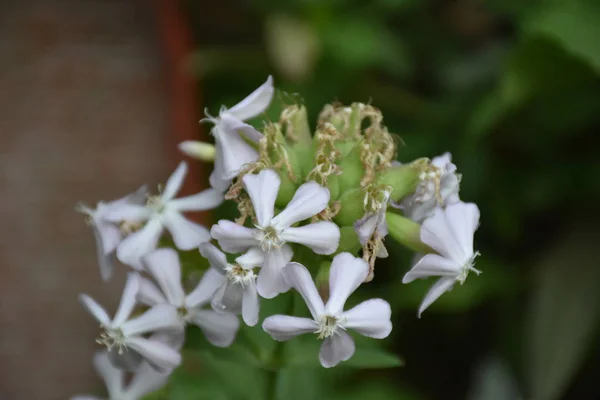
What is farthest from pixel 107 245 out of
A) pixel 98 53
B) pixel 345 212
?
pixel 98 53

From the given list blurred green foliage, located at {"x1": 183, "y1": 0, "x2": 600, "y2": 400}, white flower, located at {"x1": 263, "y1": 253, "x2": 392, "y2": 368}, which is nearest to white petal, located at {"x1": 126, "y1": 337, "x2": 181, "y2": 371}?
white flower, located at {"x1": 263, "y1": 253, "x2": 392, "y2": 368}

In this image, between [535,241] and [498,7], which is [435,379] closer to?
[535,241]

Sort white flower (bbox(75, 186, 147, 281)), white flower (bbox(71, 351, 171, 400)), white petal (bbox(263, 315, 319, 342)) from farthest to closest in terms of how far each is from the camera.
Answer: white flower (bbox(71, 351, 171, 400)) < white flower (bbox(75, 186, 147, 281)) < white petal (bbox(263, 315, 319, 342))

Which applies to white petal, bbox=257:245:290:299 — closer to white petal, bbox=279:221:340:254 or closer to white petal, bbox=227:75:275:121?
white petal, bbox=279:221:340:254

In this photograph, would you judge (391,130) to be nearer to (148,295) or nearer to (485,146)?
(485,146)

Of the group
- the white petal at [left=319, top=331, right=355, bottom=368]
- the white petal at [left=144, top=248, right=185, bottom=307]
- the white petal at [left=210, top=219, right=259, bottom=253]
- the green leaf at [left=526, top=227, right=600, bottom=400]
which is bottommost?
the white petal at [left=319, top=331, right=355, bottom=368]

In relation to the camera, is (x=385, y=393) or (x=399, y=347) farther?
(x=399, y=347)

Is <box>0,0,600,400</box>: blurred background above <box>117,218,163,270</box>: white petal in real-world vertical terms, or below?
above
